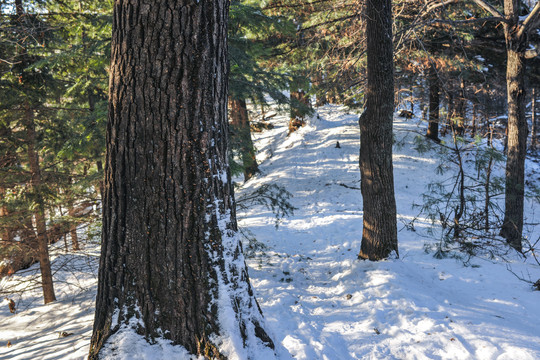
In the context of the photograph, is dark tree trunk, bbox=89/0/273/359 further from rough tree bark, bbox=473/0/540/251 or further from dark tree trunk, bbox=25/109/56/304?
rough tree bark, bbox=473/0/540/251

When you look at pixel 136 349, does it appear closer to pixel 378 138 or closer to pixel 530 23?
pixel 378 138

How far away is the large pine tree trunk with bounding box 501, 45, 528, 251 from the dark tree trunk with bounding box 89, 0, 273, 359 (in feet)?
20.8

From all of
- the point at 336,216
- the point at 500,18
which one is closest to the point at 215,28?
the point at 500,18

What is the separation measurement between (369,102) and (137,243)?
13.5 ft

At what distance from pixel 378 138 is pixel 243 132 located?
3401 millimetres

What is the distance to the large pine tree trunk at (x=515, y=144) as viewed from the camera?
5.92 m

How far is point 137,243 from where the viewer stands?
2090mm

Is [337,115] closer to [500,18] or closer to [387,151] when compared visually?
[500,18]

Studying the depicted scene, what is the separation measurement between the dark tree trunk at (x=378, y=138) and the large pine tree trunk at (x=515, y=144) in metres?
2.99

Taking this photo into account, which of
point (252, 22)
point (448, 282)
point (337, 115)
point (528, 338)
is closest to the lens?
point (528, 338)

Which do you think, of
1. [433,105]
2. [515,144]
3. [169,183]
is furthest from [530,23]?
[433,105]

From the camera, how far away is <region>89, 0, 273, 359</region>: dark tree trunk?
6.47 ft

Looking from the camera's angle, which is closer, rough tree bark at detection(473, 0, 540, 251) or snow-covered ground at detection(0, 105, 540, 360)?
snow-covered ground at detection(0, 105, 540, 360)

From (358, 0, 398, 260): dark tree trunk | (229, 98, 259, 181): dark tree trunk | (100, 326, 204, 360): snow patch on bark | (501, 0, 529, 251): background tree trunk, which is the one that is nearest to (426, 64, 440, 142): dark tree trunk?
(501, 0, 529, 251): background tree trunk
